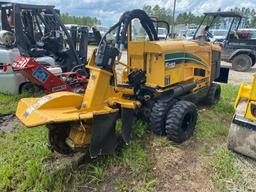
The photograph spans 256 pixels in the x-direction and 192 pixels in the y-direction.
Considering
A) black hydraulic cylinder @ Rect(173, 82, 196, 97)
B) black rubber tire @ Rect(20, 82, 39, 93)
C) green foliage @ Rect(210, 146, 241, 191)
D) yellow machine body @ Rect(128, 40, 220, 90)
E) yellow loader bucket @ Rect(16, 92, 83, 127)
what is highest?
yellow machine body @ Rect(128, 40, 220, 90)

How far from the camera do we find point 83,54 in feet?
23.8

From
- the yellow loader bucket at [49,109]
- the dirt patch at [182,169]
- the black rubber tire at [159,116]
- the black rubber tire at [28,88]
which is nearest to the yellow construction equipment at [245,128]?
the dirt patch at [182,169]

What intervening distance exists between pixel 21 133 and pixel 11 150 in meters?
0.54

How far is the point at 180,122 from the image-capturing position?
3.62 metres

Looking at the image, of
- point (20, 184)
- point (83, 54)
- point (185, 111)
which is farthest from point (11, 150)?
point (83, 54)

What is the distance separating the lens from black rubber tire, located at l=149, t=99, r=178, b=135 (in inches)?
146

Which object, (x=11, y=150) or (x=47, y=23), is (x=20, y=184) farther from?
(x=47, y=23)

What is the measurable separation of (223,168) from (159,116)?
1006 millimetres

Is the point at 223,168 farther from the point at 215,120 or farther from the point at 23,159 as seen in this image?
the point at 23,159

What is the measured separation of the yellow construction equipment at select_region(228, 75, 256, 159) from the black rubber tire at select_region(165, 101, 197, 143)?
0.61 m

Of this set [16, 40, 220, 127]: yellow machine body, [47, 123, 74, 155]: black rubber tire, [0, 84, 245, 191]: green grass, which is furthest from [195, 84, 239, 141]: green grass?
[47, 123, 74, 155]: black rubber tire

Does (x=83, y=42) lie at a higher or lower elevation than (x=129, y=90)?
higher

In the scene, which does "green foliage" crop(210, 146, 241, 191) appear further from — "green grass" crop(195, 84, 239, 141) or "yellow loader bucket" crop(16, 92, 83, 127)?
"yellow loader bucket" crop(16, 92, 83, 127)

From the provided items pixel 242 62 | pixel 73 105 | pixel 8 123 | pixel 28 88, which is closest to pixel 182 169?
pixel 73 105
